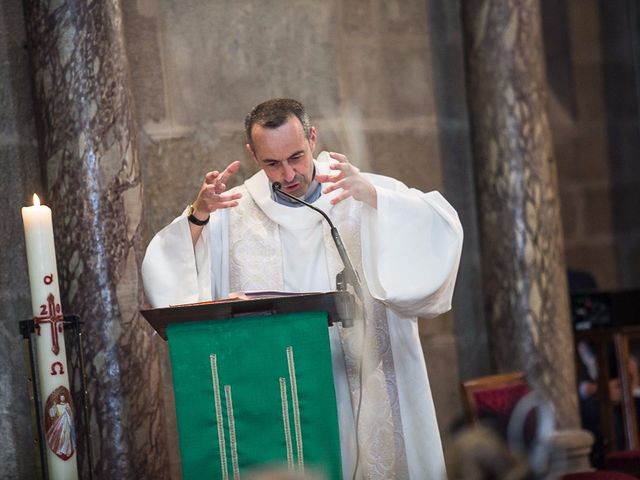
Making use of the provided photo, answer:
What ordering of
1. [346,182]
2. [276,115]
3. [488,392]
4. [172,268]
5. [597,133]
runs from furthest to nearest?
[597,133], [488,392], [276,115], [172,268], [346,182]

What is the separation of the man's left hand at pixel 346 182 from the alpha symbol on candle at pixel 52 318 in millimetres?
1019

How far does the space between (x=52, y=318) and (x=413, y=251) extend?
1305 mm

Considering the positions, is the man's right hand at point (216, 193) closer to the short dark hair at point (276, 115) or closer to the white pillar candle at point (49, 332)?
the short dark hair at point (276, 115)

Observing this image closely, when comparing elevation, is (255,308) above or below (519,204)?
below

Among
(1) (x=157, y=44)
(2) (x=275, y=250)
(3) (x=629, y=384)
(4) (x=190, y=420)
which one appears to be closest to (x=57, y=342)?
(4) (x=190, y=420)

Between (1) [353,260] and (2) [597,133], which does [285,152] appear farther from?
(2) [597,133]

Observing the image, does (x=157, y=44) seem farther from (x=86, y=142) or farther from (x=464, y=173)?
(x=464, y=173)

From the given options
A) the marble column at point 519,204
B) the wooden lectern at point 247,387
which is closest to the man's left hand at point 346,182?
the wooden lectern at point 247,387

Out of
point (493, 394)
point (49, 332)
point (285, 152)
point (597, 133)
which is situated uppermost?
point (597, 133)

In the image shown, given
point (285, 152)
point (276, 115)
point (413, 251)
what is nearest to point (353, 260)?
point (413, 251)

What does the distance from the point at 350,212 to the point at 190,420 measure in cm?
120

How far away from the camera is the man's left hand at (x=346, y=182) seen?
3496mm

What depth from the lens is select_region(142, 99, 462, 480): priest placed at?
3742mm

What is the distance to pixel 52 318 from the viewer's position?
11.7ft
